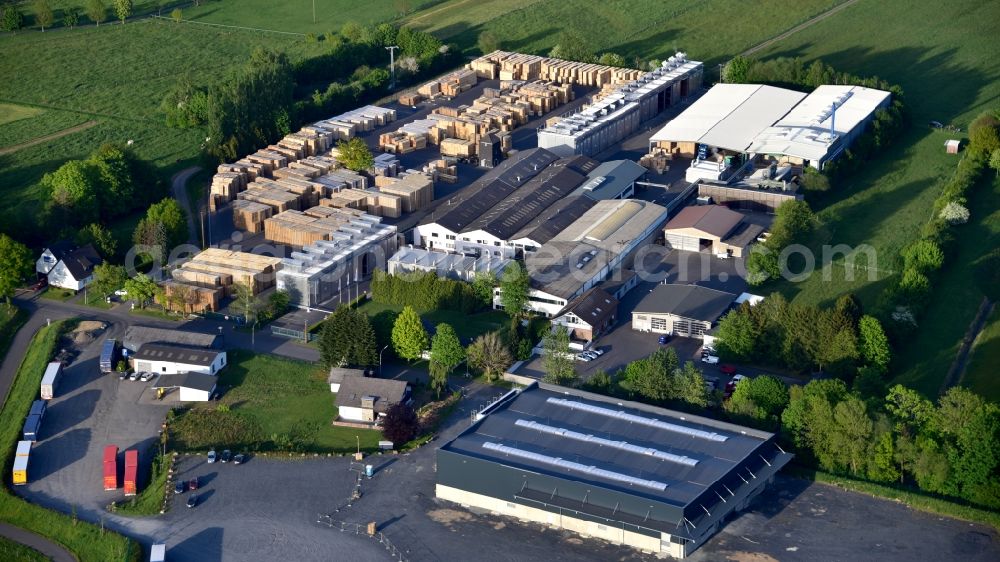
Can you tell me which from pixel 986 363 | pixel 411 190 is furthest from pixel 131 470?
pixel 986 363

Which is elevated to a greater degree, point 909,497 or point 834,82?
point 834,82

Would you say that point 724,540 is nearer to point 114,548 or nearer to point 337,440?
point 337,440

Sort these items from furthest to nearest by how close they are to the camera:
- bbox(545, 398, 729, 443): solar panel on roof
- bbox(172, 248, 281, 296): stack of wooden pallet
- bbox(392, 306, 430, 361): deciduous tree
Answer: bbox(172, 248, 281, 296): stack of wooden pallet < bbox(392, 306, 430, 361): deciduous tree < bbox(545, 398, 729, 443): solar panel on roof

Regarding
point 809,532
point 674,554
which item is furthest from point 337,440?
point 809,532

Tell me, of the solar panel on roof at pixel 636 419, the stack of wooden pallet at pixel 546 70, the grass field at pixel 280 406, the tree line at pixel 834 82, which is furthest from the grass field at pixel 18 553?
the stack of wooden pallet at pixel 546 70

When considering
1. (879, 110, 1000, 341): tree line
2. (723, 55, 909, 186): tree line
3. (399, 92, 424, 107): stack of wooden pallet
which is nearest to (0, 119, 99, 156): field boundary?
(399, 92, 424, 107): stack of wooden pallet

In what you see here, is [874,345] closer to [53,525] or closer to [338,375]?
[338,375]

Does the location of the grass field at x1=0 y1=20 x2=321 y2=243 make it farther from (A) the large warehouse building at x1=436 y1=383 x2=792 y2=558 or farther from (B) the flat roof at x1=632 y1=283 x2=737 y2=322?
(A) the large warehouse building at x1=436 y1=383 x2=792 y2=558
